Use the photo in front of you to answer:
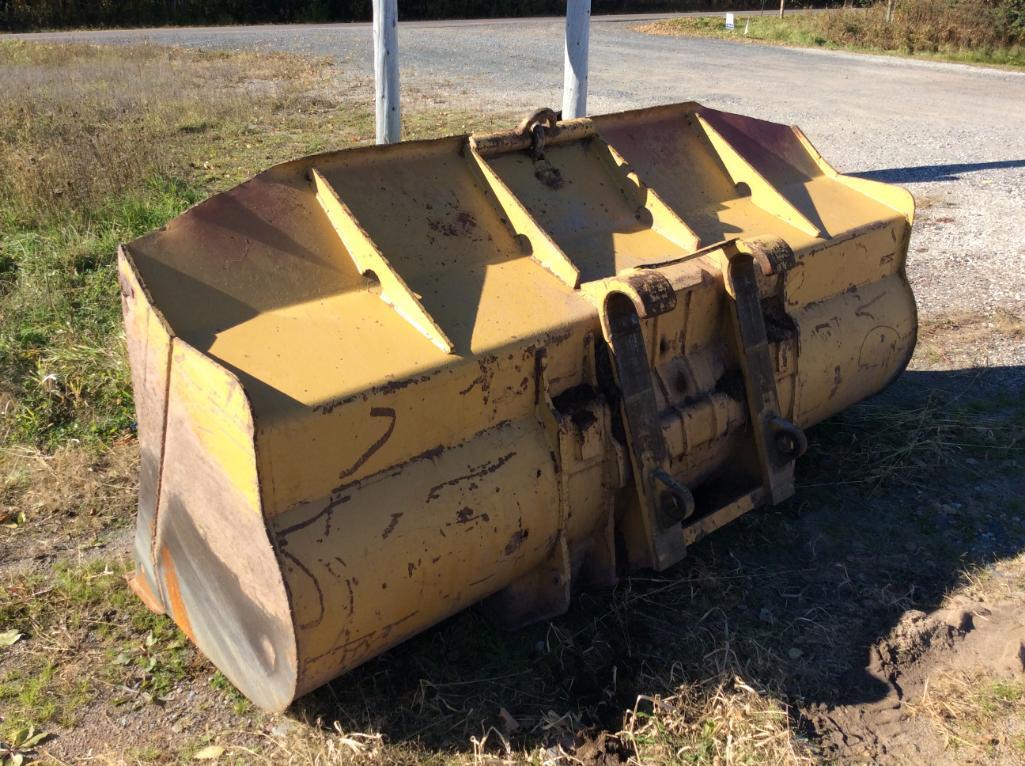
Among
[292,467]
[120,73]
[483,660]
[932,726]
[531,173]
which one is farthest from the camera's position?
[120,73]

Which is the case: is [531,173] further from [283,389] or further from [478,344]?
[283,389]

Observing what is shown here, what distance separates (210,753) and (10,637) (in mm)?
939

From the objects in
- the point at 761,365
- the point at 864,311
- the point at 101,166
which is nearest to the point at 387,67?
the point at 101,166

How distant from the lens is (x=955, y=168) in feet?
29.8

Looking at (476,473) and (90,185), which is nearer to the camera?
(476,473)

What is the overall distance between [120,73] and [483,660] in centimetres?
1239

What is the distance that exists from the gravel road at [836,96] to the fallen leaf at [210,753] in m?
4.48

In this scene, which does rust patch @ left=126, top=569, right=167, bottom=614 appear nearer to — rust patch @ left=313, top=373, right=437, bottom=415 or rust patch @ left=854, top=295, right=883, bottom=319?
rust patch @ left=313, top=373, right=437, bottom=415

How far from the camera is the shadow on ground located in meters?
2.71

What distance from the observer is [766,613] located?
3143 millimetres

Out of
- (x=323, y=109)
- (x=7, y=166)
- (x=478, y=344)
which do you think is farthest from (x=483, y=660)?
(x=323, y=109)

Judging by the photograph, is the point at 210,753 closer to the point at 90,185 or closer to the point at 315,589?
the point at 315,589

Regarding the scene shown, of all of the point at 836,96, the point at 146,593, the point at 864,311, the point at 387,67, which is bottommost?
the point at 146,593

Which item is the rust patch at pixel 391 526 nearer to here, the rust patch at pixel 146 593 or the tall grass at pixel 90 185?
the rust patch at pixel 146 593
